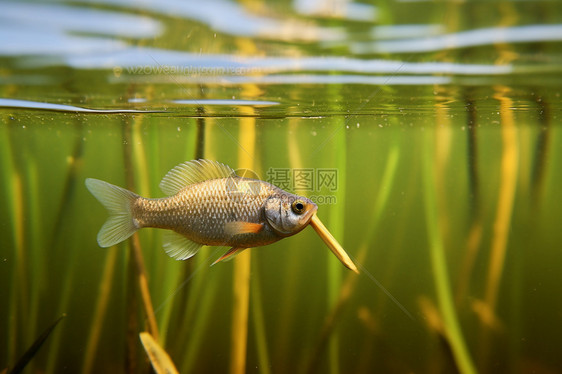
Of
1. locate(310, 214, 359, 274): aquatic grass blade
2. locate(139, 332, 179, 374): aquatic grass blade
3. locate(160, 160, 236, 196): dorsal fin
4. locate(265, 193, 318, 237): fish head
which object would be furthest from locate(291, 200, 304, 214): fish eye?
locate(139, 332, 179, 374): aquatic grass blade

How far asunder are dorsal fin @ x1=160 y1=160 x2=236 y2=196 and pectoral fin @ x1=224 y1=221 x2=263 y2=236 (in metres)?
0.34

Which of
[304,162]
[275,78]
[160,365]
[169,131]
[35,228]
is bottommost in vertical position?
[160,365]

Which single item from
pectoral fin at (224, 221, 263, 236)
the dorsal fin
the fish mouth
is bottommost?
pectoral fin at (224, 221, 263, 236)

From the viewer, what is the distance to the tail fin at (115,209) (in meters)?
2.21

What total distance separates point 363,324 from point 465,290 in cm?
144

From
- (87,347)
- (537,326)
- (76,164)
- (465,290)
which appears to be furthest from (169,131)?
(537,326)

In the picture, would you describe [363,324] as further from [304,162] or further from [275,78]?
[275,78]

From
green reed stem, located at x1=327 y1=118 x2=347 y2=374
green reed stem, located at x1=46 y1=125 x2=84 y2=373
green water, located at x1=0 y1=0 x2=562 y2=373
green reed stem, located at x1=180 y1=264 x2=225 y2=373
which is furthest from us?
green reed stem, located at x1=46 y1=125 x2=84 y2=373

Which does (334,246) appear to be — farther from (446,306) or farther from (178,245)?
(446,306)

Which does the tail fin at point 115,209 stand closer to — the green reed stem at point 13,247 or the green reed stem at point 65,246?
the green reed stem at point 65,246

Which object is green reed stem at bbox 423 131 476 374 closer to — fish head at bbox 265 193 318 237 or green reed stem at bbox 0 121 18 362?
fish head at bbox 265 193 318 237

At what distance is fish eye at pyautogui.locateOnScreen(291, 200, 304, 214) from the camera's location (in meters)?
2.08

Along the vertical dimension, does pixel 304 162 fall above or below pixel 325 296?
above

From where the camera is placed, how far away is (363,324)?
4.87m
